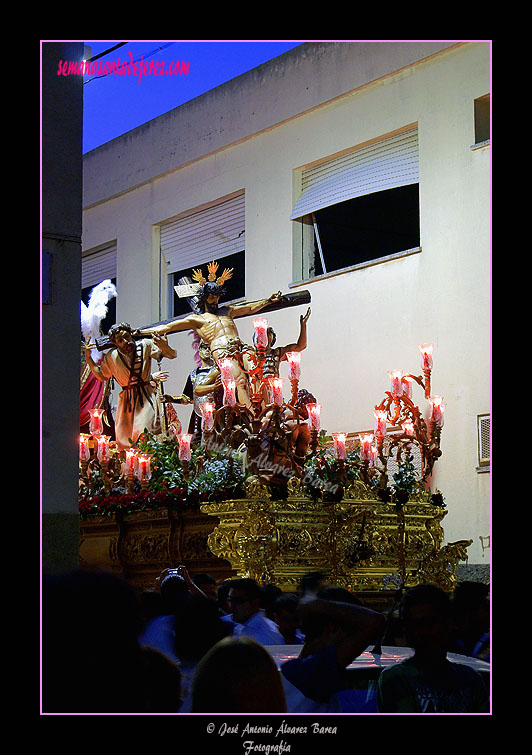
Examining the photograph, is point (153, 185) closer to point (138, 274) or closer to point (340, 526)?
point (138, 274)

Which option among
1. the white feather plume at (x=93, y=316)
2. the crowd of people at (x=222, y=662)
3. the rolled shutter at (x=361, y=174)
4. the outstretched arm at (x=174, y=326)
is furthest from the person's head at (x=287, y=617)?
the white feather plume at (x=93, y=316)

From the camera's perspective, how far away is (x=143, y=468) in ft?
34.8

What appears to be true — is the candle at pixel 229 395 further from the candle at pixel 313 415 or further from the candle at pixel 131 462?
the candle at pixel 131 462

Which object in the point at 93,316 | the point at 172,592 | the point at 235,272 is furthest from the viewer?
the point at 235,272

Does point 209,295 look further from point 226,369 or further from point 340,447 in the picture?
point 340,447

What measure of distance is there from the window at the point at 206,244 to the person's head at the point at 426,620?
44.9 ft

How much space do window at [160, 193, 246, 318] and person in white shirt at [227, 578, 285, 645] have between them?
11402 millimetres

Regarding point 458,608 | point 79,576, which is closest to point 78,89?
point 79,576

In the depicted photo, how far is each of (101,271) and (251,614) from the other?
563 inches

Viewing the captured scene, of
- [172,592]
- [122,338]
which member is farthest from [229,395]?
[172,592]

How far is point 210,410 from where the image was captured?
10.9m

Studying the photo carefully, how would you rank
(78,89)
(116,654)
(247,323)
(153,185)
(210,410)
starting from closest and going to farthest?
(116,654) → (78,89) → (210,410) → (247,323) → (153,185)

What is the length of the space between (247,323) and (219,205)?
6.48ft

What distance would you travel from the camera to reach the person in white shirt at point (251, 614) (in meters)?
5.75
